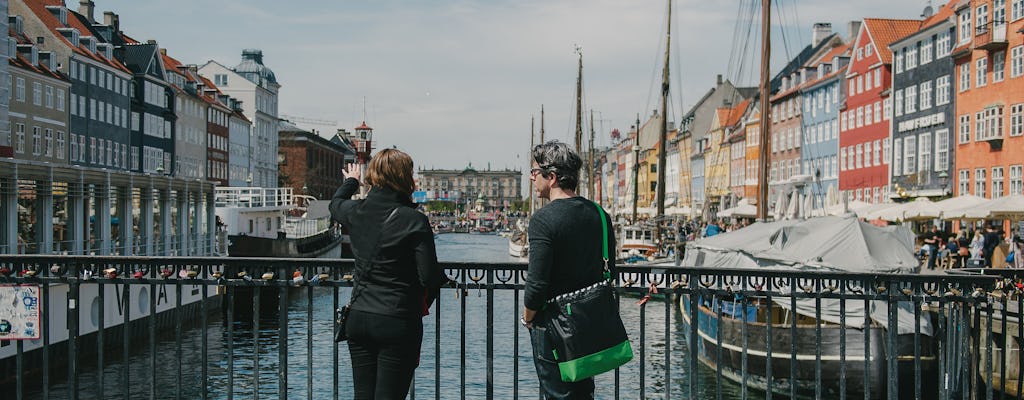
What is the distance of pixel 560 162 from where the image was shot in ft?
18.4

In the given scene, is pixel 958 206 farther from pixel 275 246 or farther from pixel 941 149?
pixel 275 246

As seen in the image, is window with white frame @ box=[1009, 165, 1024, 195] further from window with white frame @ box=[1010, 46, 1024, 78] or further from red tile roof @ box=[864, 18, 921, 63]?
red tile roof @ box=[864, 18, 921, 63]

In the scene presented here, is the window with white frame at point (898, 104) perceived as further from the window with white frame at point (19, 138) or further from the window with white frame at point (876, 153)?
the window with white frame at point (19, 138)

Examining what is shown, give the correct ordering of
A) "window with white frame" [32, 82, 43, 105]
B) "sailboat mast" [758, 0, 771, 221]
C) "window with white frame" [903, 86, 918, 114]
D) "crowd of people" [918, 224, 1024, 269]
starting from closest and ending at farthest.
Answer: "crowd of people" [918, 224, 1024, 269] → "sailboat mast" [758, 0, 771, 221] → "window with white frame" [32, 82, 43, 105] → "window with white frame" [903, 86, 918, 114]

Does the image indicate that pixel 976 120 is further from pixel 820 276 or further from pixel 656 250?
pixel 820 276

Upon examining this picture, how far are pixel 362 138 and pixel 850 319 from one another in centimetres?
13086

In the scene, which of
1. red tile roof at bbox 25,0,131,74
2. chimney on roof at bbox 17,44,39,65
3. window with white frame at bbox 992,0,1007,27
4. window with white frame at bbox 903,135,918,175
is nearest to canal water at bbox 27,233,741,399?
window with white frame at bbox 992,0,1007,27

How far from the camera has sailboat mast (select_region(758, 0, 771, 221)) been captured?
99.6 feet

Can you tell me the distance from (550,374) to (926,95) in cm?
5027

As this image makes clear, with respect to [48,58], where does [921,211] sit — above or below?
below

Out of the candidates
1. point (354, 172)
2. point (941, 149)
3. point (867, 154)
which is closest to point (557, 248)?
point (354, 172)

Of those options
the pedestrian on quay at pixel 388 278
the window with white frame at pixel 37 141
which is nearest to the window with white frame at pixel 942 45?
the window with white frame at pixel 37 141

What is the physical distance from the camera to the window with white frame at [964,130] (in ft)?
153

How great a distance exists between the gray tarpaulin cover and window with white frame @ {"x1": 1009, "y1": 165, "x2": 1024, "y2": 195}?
61.1 feet
